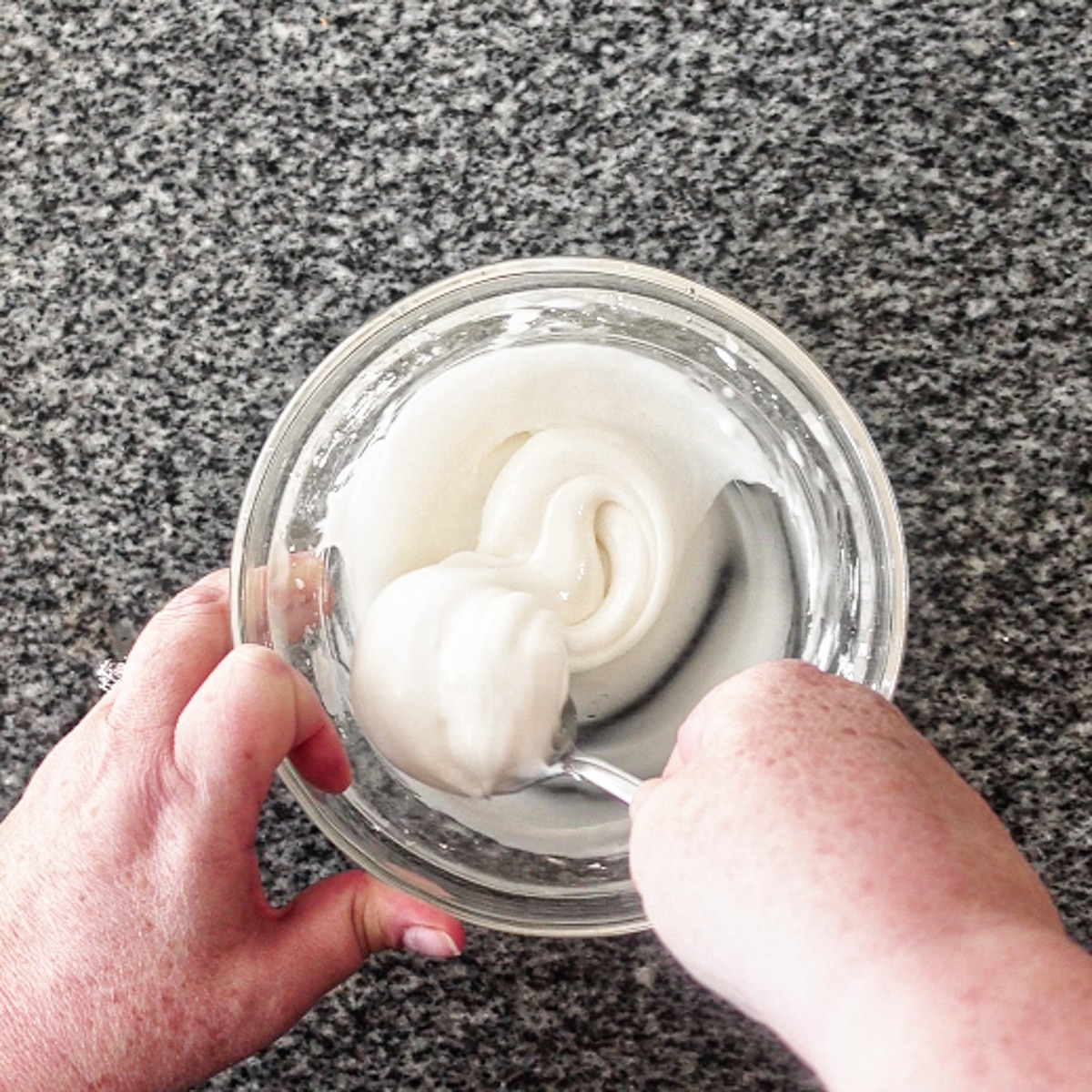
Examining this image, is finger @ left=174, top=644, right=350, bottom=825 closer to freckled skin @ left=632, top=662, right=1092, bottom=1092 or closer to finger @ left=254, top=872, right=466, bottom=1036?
finger @ left=254, top=872, right=466, bottom=1036

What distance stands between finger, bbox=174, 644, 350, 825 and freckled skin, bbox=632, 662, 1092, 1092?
6.8 inches

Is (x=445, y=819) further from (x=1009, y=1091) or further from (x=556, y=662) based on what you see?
(x=1009, y=1091)

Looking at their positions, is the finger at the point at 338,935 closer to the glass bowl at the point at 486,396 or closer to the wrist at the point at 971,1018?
the glass bowl at the point at 486,396

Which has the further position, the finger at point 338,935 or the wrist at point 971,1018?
the finger at point 338,935

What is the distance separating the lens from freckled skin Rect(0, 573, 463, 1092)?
0.52m

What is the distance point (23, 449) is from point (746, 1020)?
0.53 m

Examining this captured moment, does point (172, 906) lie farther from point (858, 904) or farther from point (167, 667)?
point (858, 904)

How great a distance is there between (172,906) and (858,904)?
0.31m

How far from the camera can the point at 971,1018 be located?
33cm

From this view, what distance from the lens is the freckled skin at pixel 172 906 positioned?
0.52m

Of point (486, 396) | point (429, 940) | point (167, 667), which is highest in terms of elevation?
point (486, 396)

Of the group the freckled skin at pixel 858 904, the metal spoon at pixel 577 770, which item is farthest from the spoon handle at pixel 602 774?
the freckled skin at pixel 858 904

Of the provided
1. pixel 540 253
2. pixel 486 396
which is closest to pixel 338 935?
pixel 486 396

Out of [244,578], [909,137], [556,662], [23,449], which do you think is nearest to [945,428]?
[909,137]
